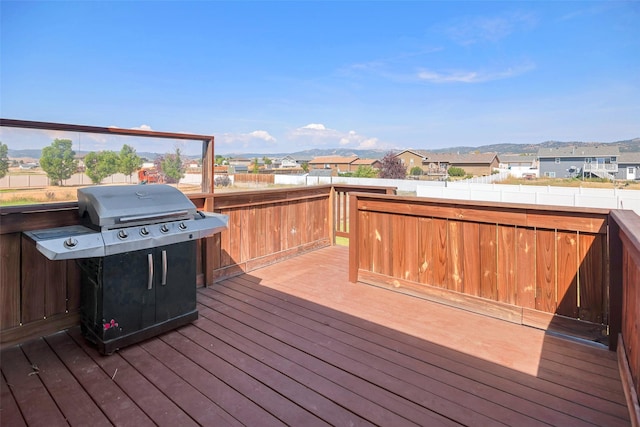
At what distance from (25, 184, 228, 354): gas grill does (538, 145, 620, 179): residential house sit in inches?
1212

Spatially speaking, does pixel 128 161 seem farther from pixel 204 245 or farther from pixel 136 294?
pixel 136 294

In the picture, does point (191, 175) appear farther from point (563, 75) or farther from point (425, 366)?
point (563, 75)

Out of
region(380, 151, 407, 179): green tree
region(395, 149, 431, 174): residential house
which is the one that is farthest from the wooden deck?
region(395, 149, 431, 174): residential house

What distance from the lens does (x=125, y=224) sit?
6.57ft

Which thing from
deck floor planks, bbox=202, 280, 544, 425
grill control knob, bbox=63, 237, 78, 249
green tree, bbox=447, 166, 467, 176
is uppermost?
green tree, bbox=447, 166, 467, 176

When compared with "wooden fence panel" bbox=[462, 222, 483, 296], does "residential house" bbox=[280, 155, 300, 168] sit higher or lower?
higher

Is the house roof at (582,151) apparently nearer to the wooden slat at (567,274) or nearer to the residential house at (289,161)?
the wooden slat at (567,274)

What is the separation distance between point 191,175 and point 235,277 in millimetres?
1137

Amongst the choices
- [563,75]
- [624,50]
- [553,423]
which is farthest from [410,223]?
[563,75]

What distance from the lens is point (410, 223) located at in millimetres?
2916

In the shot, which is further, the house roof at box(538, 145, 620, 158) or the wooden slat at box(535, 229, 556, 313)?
the house roof at box(538, 145, 620, 158)

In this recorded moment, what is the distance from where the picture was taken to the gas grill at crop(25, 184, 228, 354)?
6.31 feet

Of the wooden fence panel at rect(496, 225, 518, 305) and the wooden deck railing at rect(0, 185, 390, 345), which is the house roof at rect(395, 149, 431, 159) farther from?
the wooden fence panel at rect(496, 225, 518, 305)

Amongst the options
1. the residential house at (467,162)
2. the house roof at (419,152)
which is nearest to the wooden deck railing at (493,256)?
the residential house at (467,162)
